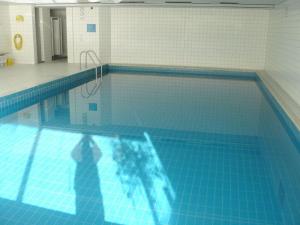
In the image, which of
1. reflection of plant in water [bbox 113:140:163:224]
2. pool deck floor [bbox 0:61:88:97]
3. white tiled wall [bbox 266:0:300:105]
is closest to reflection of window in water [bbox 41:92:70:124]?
pool deck floor [bbox 0:61:88:97]

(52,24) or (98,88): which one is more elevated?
(52,24)

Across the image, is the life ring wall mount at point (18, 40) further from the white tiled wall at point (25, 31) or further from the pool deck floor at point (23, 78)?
the pool deck floor at point (23, 78)

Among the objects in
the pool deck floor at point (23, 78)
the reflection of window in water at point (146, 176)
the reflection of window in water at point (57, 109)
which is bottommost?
the reflection of window in water at point (146, 176)

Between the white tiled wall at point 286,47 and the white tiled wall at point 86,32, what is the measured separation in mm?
4835

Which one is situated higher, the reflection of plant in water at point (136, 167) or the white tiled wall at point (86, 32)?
the white tiled wall at point (86, 32)

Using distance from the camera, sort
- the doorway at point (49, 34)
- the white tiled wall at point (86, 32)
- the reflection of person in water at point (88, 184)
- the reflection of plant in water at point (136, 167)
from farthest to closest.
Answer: the doorway at point (49, 34) < the white tiled wall at point (86, 32) < the reflection of plant in water at point (136, 167) < the reflection of person in water at point (88, 184)

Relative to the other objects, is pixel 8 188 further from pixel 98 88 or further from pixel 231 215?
pixel 98 88

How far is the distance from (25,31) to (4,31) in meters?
0.58

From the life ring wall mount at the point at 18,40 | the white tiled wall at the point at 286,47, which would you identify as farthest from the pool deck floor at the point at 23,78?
the white tiled wall at the point at 286,47

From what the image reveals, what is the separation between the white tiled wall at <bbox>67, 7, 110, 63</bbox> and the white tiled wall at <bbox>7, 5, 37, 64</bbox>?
1.12m

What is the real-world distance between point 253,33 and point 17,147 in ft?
26.2

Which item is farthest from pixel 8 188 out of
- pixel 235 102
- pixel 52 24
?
pixel 52 24

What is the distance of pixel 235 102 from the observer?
6.44 meters

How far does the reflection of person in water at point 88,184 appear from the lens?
7.95 feet
